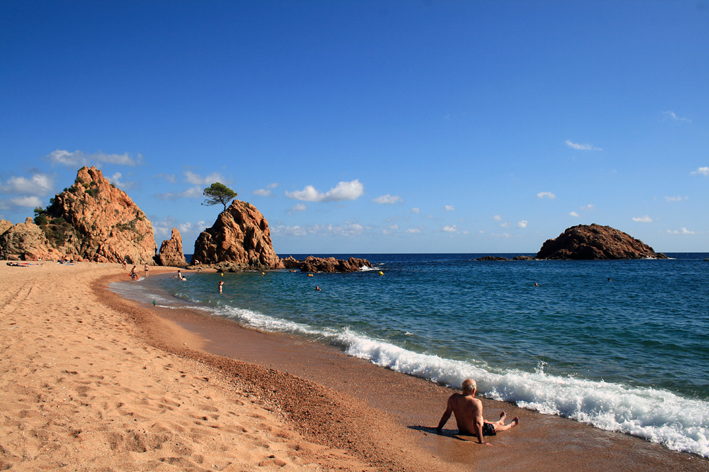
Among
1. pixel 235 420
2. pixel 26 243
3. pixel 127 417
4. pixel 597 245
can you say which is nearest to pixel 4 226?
pixel 26 243

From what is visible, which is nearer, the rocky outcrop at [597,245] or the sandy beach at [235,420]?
the sandy beach at [235,420]

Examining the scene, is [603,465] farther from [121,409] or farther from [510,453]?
[121,409]

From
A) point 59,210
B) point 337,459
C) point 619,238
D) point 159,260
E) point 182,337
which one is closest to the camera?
point 337,459

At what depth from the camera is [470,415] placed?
586cm

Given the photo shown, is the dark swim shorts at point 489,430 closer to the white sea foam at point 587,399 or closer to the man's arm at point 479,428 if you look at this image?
the man's arm at point 479,428

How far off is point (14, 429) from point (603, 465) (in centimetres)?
773

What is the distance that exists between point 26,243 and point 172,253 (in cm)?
2373

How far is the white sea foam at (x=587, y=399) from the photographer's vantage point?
6059 millimetres

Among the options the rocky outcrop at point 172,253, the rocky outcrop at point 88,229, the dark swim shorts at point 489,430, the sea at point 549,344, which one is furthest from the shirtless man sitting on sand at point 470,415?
the rocky outcrop at point 172,253

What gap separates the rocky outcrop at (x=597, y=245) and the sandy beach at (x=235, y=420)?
88.6 metres

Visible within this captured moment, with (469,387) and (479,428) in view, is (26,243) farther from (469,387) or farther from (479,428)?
(479,428)

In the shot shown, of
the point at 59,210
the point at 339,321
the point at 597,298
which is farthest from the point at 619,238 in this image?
the point at 59,210

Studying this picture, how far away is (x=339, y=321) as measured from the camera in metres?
16.6

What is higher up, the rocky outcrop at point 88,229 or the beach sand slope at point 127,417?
the rocky outcrop at point 88,229
